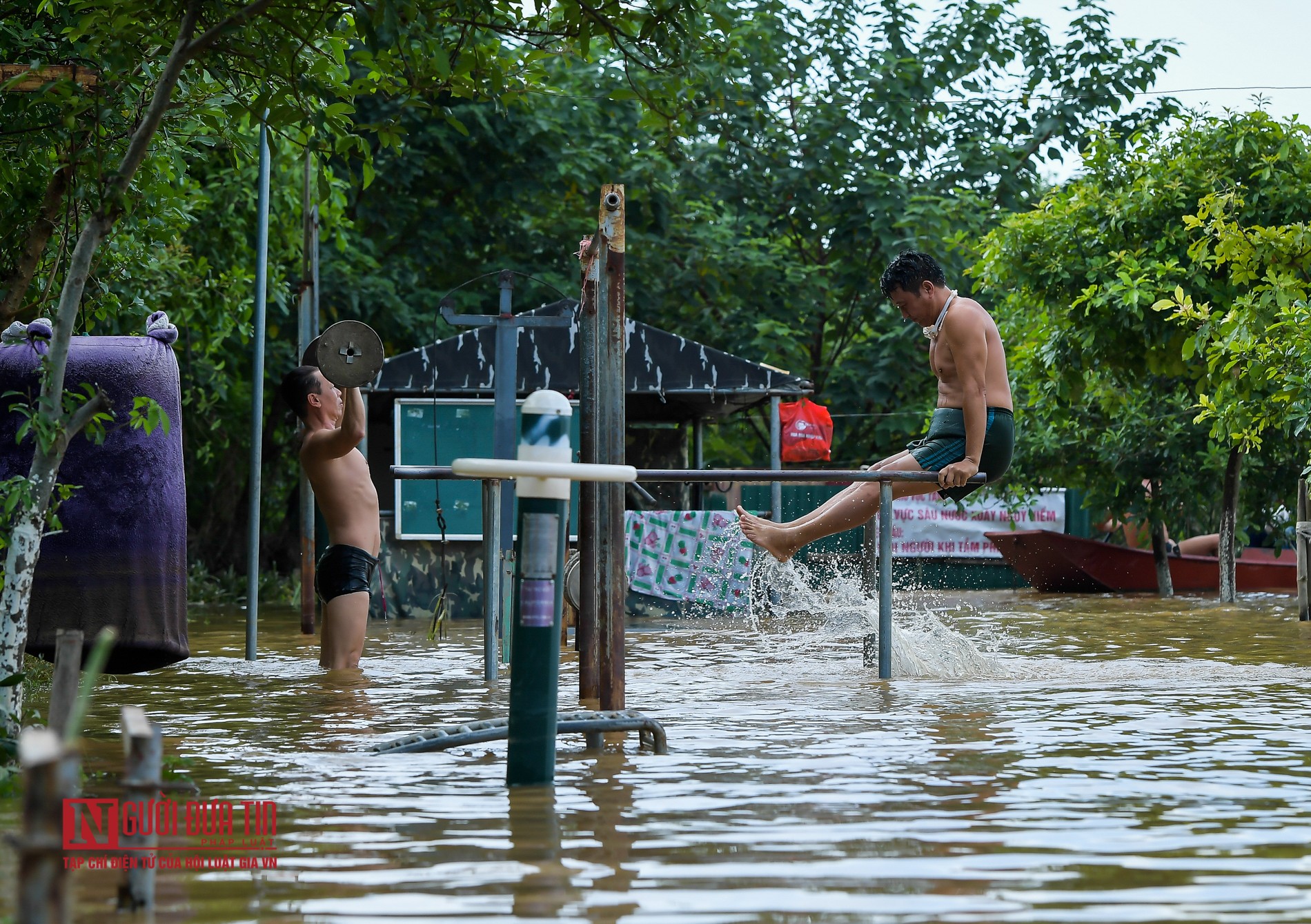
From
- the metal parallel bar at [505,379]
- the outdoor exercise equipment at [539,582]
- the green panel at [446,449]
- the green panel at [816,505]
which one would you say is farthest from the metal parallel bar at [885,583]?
the green panel at [816,505]

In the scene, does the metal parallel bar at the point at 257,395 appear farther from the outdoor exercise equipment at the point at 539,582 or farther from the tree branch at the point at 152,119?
the outdoor exercise equipment at the point at 539,582

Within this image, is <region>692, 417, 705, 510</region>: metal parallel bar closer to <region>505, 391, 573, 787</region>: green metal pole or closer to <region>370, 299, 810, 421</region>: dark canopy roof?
<region>370, 299, 810, 421</region>: dark canopy roof

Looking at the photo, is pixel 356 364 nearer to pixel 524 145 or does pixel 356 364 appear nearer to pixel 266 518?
pixel 524 145

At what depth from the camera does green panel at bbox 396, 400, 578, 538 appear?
1510cm

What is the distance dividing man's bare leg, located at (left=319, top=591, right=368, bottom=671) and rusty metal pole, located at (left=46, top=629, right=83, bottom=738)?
445cm

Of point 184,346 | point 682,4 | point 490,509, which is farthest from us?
point 184,346

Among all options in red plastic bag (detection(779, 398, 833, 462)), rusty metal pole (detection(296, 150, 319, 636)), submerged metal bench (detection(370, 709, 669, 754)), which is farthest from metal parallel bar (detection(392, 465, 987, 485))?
red plastic bag (detection(779, 398, 833, 462))

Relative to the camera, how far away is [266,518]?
75.2 ft

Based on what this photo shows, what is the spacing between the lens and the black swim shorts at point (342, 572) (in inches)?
326

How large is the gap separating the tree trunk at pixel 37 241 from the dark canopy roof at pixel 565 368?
7.92 m

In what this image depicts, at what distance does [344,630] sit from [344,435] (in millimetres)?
993

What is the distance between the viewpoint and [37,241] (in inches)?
259

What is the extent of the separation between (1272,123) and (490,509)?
8.91 metres

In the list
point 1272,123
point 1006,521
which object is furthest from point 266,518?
point 1272,123
